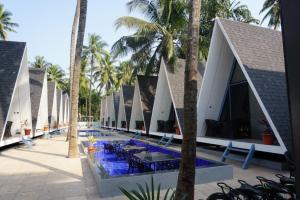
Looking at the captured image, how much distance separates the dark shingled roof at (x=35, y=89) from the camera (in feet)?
65.9

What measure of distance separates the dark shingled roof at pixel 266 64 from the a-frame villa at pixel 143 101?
9.91 m

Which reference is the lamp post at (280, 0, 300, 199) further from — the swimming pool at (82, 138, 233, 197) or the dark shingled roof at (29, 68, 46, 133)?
the dark shingled roof at (29, 68, 46, 133)

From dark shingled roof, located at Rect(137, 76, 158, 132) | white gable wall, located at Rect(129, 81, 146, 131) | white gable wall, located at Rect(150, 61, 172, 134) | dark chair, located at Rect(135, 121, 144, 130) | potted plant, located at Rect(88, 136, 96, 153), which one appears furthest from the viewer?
white gable wall, located at Rect(129, 81, 146, 131)

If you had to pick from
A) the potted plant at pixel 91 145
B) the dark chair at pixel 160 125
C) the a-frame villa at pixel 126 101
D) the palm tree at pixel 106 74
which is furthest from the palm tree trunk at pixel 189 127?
the palm tree at pixel 106 74

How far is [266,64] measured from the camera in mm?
10312

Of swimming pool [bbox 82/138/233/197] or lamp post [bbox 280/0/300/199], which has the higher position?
lamp post [bbox 280/0/300/199]

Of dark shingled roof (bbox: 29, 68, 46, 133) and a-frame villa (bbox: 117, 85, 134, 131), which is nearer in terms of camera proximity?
dark shingled roof (bbox: 29, 68, 46, 133)

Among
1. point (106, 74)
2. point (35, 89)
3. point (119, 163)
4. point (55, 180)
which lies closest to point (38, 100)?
point (35, 89)

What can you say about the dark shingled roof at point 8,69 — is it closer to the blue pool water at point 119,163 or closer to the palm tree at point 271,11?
the blue pool water at point 119,163

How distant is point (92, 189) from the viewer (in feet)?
21.3

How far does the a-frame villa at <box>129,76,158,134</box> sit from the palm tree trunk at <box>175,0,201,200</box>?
14.8 metres

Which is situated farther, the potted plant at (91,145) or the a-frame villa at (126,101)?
the a-frame villa at (126,101)

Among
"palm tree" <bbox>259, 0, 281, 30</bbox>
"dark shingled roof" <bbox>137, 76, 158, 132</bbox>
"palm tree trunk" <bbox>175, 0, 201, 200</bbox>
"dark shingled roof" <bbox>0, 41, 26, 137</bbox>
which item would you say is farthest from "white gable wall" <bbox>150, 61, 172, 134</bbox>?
"palm tree" <bbox>259, 0, 281, 30</bbox>

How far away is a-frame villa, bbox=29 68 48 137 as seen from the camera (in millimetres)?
19938
